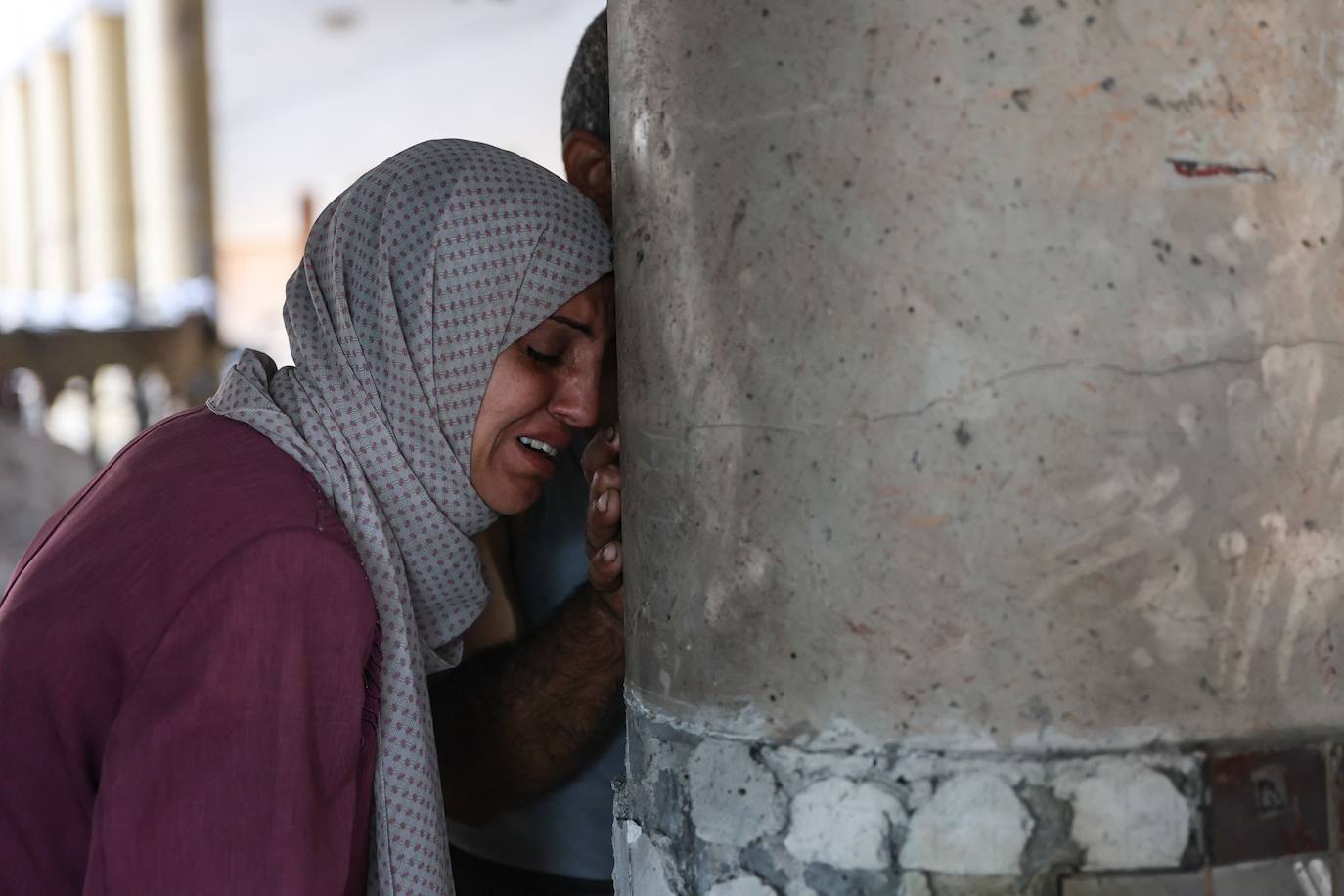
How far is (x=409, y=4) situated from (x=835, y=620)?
12479 millimetres

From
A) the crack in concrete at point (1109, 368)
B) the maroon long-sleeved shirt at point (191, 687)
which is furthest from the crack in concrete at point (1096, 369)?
the maroon long-sleeved shirt at point (191, 687)

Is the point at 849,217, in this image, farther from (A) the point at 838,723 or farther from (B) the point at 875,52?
(A) the point at 838,723

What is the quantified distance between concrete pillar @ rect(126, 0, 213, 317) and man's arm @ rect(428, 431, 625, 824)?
8739 millimetres

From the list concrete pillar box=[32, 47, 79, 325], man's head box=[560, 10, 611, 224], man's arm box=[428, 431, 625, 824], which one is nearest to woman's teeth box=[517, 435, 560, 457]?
man's arm box=[428, 431, 625, 824]

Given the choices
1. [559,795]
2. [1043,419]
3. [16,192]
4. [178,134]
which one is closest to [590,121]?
[559,795]

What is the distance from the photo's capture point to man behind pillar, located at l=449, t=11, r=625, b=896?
6.89 ft

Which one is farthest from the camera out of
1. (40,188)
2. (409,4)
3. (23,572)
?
(40,188)

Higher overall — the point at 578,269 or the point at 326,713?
the point at 578,269

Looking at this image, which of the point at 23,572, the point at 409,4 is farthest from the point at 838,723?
the point at 409,4

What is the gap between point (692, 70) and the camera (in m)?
1.27

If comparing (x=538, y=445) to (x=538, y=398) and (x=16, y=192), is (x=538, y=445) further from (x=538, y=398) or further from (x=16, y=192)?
(x=16, y=192)

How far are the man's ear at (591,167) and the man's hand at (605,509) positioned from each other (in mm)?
579

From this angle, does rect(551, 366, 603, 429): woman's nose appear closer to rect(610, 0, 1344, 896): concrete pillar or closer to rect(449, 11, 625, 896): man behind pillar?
rect(449, 11, 625, 896): man behind pillar

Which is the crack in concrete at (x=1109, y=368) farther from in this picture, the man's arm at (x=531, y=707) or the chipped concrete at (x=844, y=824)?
the man's arm at (x=531, y=707)
